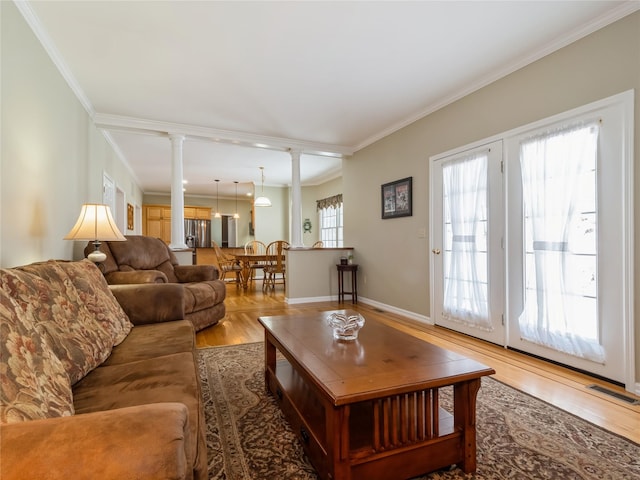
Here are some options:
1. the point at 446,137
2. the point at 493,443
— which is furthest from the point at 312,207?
the point at 493,443

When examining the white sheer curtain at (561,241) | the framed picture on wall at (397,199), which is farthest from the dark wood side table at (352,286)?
the white sheer curtain at (561,241)

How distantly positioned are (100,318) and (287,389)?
1017 millimetres

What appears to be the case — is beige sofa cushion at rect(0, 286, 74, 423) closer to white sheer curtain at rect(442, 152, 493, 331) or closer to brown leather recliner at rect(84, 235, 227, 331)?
brown leather recliner at rect(84, 235, 227, 331)

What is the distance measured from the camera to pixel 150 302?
84.9 inches

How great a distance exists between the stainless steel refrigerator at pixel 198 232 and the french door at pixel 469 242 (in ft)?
22.4

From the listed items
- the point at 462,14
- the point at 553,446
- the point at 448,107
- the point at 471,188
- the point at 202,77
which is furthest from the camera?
the point at 448,107

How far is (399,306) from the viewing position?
167 inches

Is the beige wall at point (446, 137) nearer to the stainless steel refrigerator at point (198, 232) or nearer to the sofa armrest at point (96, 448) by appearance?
the sofa armrest at point (96, 448)

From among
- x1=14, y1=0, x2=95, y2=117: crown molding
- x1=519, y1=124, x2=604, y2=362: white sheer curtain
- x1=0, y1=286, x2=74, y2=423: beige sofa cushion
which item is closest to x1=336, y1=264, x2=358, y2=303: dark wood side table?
x1=519, y1=124, x2=604, y2=362: white sheer curtain

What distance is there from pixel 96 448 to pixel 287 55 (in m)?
2.79

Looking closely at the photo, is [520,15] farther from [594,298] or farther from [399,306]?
[399,306]

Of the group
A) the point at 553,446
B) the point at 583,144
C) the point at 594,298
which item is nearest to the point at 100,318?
the point at 553,446

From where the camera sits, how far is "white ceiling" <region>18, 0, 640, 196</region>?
7.04 ft

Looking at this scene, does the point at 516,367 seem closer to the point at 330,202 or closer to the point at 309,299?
the point at 309,299
